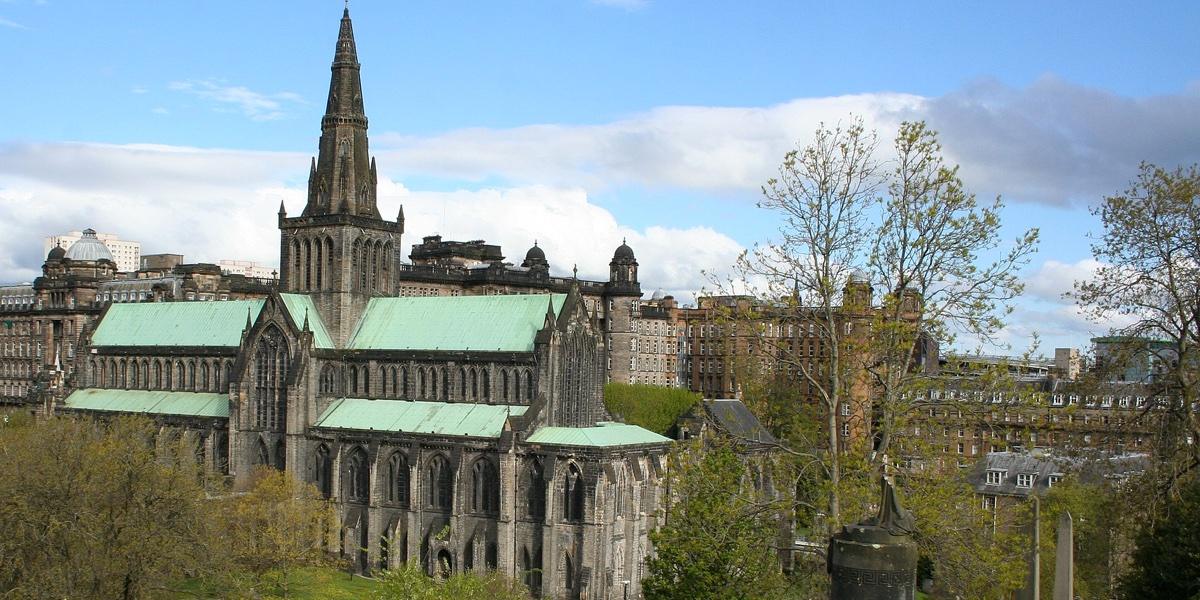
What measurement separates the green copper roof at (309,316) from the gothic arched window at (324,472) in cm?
839

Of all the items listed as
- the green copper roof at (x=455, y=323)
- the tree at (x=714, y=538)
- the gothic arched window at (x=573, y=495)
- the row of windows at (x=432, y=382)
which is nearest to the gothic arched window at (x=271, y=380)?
the row of windows at (x=432, y=382)

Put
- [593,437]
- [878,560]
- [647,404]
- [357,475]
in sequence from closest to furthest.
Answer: [878,560] → [593,437] → [357,475] → [647,404]

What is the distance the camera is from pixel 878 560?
27.8 metres

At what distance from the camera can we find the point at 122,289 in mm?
146000

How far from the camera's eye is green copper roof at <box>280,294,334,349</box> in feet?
317

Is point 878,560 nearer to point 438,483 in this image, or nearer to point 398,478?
point 438,483

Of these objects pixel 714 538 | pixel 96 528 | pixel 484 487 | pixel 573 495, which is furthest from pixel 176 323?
pixel 714 538

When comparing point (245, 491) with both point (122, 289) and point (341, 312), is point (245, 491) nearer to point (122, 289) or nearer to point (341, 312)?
point (341, 312)

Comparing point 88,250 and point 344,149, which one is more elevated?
point 344,149

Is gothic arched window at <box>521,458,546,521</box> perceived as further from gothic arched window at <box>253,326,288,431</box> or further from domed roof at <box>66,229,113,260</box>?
domed roof at <box>66,229,113,260</box>

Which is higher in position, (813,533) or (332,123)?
(332,123)

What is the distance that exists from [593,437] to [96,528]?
119ft

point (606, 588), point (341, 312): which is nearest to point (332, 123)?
point (341, 312)

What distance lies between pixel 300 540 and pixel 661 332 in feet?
307
